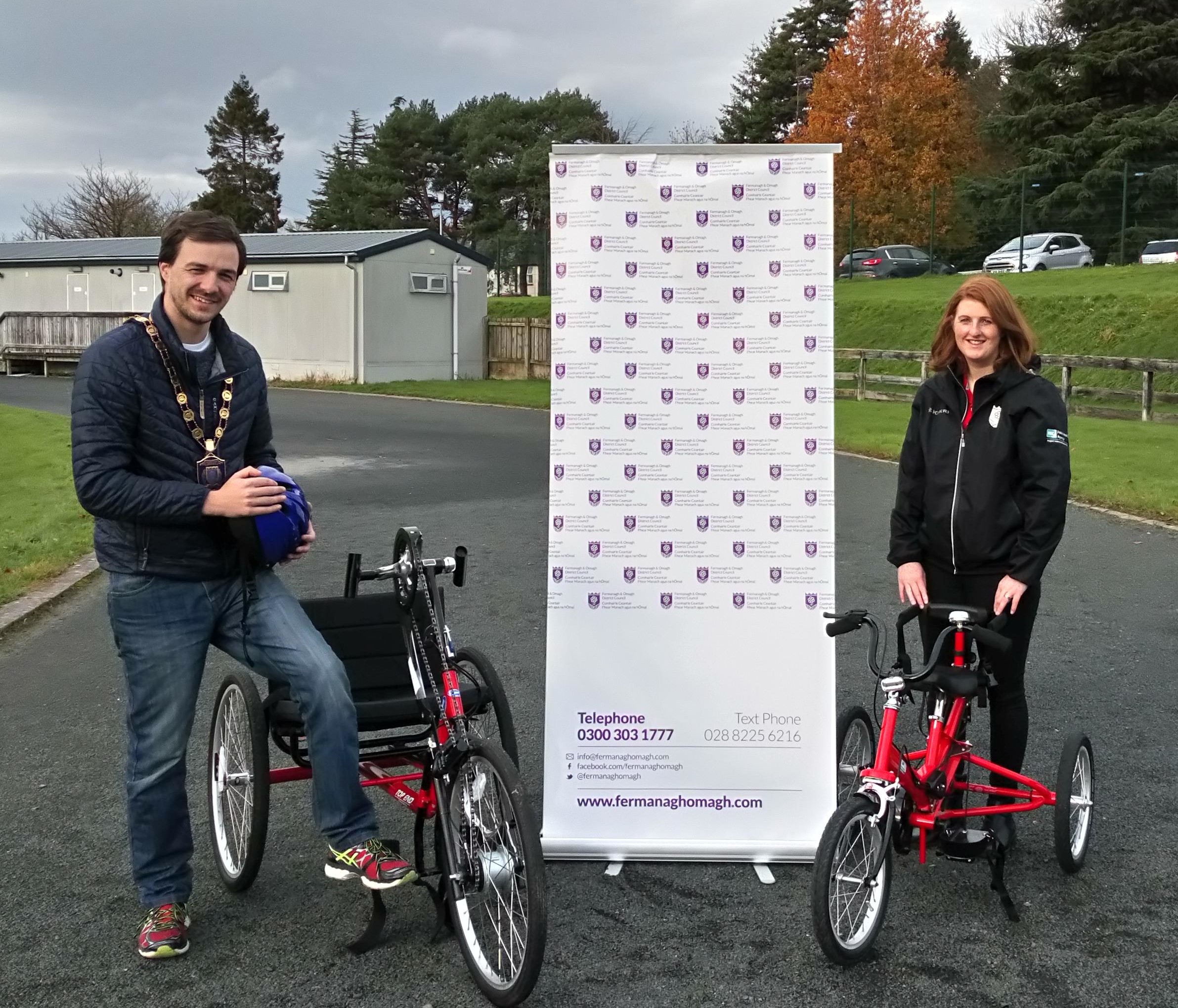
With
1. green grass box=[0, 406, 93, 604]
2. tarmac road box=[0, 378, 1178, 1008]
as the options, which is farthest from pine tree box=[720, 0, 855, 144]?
tarmac road box=[0, 378, 1178, 1008]

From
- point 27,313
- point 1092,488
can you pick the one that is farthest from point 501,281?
point 1092,488

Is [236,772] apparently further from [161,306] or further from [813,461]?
[813,461]

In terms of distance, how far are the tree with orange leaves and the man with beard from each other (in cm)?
4313

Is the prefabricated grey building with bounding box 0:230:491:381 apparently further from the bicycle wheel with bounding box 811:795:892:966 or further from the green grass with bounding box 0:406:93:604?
the bicycle wheel with bounding box 811:795:892:966

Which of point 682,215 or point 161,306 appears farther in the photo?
point 682,215

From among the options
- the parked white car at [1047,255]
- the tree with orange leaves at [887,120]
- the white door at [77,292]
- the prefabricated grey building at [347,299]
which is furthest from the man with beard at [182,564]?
the tree with orange leaves at [887,120]

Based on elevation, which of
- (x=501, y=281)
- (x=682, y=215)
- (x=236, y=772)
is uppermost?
(x=501, y=281)

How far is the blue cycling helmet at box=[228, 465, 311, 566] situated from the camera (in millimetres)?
3635

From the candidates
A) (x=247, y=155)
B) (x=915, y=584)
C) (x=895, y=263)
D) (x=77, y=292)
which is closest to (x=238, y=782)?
(x=915, y=584)

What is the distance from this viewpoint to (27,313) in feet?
124

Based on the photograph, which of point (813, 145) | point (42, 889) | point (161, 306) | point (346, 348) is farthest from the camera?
point (346, 348)

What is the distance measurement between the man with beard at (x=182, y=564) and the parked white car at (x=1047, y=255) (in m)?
36.0

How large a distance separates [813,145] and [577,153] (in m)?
0.79

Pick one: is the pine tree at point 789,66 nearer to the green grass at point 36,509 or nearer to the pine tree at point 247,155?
the pine tree at point 247,155
